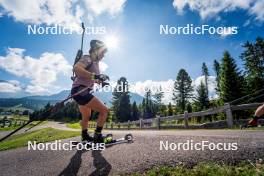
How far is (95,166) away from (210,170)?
1827 mm

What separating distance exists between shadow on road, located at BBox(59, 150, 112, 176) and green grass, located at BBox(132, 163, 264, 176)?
574 mm

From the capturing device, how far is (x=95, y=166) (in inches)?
147

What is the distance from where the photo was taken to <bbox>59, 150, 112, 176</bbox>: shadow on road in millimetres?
3461

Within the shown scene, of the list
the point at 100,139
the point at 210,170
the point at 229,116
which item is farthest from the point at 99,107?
the point at 229,116

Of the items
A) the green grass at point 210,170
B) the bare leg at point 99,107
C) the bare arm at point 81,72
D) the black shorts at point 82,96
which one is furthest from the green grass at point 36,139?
the green grass at point 210,170

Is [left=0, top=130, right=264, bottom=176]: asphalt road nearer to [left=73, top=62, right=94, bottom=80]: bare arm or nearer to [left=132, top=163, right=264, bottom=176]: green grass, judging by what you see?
[left=132, top=163, right=264, bottom=176]: green grass

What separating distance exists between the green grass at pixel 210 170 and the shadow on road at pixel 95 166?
0.57 meters

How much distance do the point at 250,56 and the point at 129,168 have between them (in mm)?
57602

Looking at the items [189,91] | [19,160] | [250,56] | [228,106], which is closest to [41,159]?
[19,160]

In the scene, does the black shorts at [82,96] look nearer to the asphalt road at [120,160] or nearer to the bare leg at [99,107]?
the bare leg at [99,107]

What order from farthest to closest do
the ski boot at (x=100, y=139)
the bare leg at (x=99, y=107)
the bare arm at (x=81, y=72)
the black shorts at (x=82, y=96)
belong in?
1. the ski boot at (x=100, y=139)
2. the bare leg at (x=99, y=107)
3. the black shorts at (x=82, y=96)
4. the bare arm at (x=81, y=72)

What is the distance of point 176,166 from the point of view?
3434 mm

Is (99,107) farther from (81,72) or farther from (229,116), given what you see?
(229,116)

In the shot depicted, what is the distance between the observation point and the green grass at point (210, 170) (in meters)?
2.94
